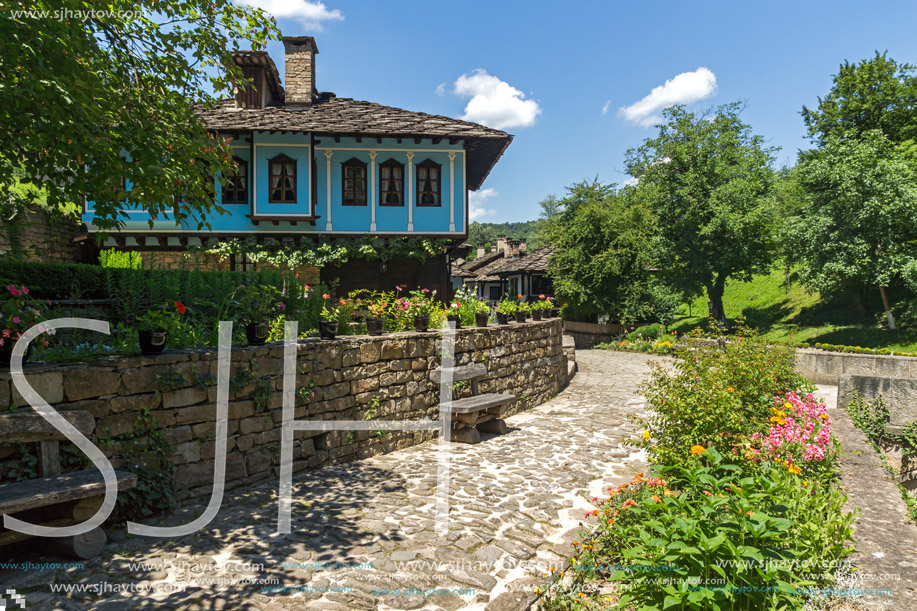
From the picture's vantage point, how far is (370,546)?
3959mm

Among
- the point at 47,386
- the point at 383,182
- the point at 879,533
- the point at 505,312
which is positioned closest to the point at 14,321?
the point at 47,386

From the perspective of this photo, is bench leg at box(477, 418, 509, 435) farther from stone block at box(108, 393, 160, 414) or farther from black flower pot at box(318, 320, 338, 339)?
stone block at box(108, 393, 160, 414)

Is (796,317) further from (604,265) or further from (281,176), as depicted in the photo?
(281,176)

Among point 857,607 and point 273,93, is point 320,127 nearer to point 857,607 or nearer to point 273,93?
point 273,93

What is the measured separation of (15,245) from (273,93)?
13.6 m

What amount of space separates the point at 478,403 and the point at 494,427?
28.6 inches

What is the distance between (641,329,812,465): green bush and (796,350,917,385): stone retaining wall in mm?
6910

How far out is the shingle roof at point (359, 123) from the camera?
14.6 m

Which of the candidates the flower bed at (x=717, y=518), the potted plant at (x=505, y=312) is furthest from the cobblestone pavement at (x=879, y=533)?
the potted plant at (x=505, y=312)

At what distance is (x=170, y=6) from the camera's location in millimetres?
5395

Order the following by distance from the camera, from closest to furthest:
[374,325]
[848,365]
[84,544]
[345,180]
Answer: [84,544], [374,325], [848,365], [345,180]

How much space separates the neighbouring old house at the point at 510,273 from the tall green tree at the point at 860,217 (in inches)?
429

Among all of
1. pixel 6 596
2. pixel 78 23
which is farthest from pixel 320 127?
pixel 6 596

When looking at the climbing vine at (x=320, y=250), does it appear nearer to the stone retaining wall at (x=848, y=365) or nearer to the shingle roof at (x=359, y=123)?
the shingle roof at (x=359, y=123)
